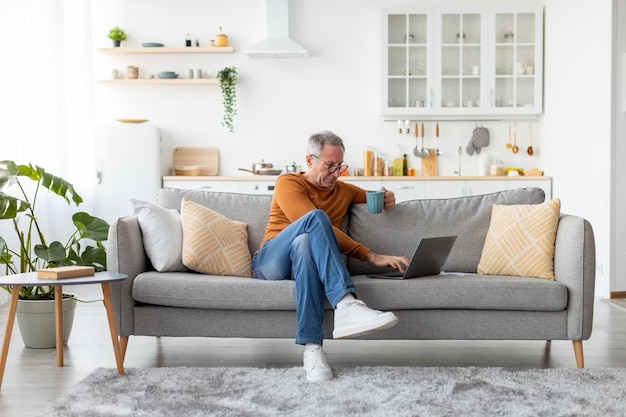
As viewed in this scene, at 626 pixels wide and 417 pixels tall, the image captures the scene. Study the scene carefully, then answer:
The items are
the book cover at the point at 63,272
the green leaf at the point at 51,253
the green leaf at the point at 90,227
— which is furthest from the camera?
the green leaf at the point at 90,227

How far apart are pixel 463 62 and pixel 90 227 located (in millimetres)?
4095

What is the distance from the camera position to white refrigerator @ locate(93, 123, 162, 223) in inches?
256

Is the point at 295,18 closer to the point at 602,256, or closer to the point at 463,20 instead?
the point at 463,20

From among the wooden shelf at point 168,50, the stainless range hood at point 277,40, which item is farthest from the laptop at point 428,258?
the wooden shelf at point 168,50

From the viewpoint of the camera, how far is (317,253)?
122 inches

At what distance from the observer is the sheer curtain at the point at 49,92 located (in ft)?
16.6

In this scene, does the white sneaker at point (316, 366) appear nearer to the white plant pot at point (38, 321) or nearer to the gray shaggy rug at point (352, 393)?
the gray shaggy rug at point (352, 393)

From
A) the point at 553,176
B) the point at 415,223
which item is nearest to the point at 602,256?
the point at 553,176

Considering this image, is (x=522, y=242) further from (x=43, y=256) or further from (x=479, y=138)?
(x=479, y=138)

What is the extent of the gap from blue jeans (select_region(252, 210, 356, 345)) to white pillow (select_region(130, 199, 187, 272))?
0.57 m

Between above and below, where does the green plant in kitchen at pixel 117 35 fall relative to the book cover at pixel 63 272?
above

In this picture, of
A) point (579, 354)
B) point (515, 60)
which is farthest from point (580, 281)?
point (515, 60)

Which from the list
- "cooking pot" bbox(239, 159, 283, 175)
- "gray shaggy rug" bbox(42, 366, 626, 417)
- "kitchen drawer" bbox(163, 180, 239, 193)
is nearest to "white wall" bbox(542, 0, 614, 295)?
"cooking pot" bbox(239, 159, 283, 175)

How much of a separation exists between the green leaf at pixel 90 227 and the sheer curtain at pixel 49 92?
146cm
